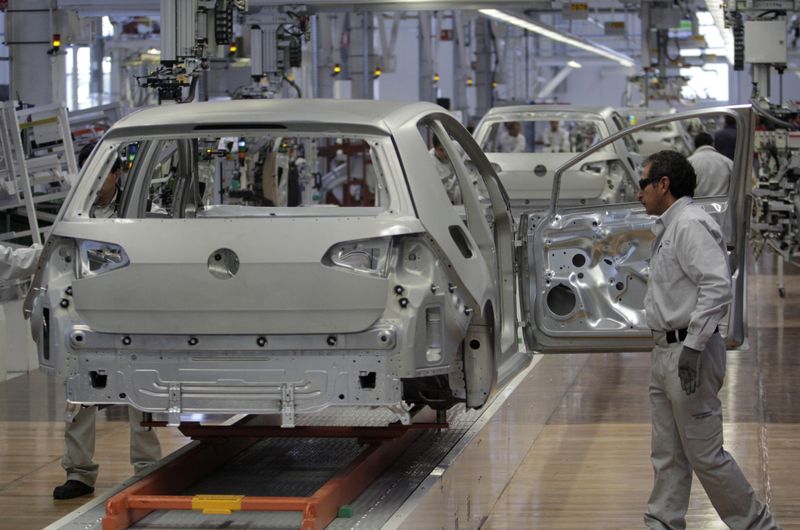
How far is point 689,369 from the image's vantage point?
540cm

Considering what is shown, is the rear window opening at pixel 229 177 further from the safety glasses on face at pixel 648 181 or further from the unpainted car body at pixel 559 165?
the unpainted car body at pixel 559 165

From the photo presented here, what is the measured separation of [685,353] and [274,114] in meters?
1.85

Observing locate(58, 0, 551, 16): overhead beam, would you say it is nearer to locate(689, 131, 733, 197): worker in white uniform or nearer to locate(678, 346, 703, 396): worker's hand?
locate(689, 131, 733, 197): worker in white uniform

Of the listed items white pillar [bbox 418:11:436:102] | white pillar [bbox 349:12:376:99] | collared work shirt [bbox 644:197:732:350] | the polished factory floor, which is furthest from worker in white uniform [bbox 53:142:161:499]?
white pillar [bbox 418:11:436:102]

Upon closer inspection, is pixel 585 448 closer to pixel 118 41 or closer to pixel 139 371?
pixel 139 371

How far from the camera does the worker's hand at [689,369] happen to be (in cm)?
539

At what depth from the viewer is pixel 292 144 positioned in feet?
69.2

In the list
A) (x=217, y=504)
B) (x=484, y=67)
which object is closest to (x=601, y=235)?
(x=217, y=504)

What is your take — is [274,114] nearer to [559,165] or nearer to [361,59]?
[559,165]

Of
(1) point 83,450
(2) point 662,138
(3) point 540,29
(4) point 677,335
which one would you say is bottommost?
(1) point 83,450

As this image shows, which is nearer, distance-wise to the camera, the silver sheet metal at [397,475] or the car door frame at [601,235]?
the silver sheet metal at [397,475]

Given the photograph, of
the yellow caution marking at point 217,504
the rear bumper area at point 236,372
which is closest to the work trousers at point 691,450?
the rear bumper area at point 236,372

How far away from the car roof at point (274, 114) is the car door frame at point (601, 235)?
1361 millimetres

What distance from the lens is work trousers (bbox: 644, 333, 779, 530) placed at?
5.62 meters
